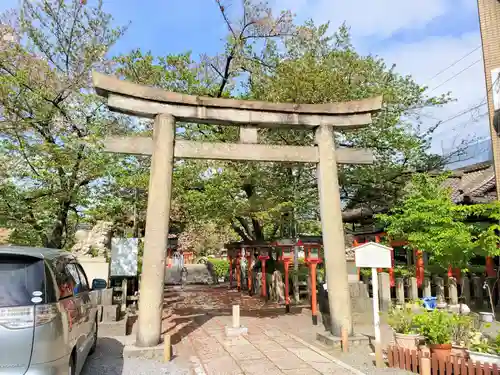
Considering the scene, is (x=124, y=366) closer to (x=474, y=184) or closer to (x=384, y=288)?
(x=384, y=288)

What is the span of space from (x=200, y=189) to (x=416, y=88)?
9703mm

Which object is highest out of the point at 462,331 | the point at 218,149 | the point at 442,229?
the point at 218,149

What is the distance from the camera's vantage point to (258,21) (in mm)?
14758

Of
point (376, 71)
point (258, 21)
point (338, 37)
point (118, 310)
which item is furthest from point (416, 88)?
point (118, 310)

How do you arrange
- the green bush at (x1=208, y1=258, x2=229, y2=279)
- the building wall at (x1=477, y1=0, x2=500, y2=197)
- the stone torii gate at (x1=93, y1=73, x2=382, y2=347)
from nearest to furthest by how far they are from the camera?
1. the stone torii gate at (x1=93, y1=73, x2=382, y2=347)
2. the building wall at (x1=477, y1=0, x2=500, y2=197)
3. the green bush at (x1=208, y1=258, x2=229, y2=279)

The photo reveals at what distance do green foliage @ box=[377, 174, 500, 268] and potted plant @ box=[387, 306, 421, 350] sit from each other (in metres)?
4.07

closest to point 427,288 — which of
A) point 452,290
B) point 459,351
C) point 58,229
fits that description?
point 452,290

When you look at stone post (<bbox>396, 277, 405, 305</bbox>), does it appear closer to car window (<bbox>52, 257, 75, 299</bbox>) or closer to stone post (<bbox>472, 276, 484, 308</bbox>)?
stone post (<bbox>472, 276, 484, 308</bbox>)

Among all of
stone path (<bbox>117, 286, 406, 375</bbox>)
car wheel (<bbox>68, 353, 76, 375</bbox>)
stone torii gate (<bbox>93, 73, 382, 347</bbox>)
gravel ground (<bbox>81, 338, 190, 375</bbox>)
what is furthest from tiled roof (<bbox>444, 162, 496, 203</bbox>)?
car wheel (<bbox>68, 353, 76, 375</bbox>)

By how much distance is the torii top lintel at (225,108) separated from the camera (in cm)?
772

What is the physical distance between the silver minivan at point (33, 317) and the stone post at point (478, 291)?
12.6 metres

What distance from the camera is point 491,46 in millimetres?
13773

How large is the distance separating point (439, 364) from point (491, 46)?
1225 centimetres

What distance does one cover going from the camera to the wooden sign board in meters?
7.14
